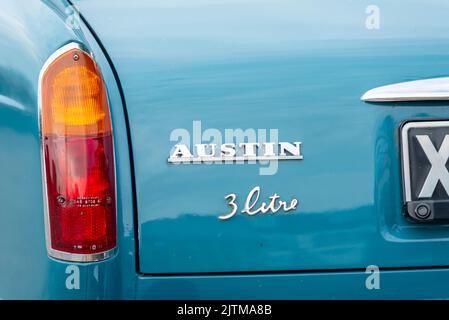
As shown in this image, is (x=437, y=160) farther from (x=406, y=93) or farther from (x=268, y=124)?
(x=268, y=124)

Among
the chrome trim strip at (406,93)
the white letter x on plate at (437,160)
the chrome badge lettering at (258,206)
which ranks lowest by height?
the chrome badge lettering at (258,206)

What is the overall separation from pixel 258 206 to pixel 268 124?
240 mm

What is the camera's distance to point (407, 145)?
225cm

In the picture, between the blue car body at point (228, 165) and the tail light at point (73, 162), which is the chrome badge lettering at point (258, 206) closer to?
the blue car body at point (228, 165)

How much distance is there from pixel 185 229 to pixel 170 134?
279 millimetres

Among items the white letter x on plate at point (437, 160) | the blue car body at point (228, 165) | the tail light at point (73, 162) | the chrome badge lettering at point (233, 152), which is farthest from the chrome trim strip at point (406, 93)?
the tail light at point (73, 162)

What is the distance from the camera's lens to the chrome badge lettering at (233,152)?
7.25 ft

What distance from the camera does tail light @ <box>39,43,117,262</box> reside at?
2.17 m

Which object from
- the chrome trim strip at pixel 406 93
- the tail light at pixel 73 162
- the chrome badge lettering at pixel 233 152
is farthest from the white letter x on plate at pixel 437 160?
the tail light at pixel 73 162

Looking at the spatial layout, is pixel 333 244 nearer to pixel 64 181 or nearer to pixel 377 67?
pixel 377 67

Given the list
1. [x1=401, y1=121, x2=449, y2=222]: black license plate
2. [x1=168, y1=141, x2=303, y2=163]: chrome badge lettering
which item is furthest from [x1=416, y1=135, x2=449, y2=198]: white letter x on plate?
[x1=168, y1=141, x2=303, y2=163]: chrome badge lettering

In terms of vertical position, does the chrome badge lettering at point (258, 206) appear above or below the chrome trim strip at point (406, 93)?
below

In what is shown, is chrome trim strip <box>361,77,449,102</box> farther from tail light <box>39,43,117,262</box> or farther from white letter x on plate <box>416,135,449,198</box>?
tail light <box>39,43,117,262</box>

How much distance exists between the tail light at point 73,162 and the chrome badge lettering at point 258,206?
35 cm
